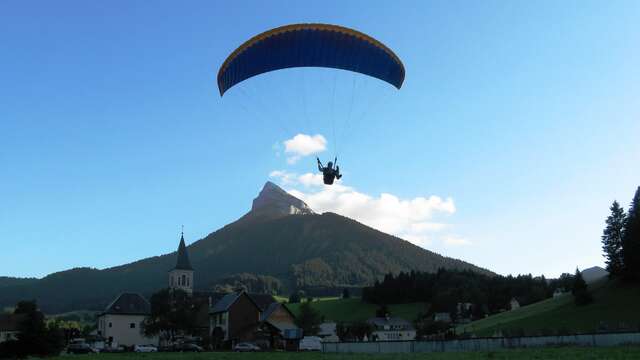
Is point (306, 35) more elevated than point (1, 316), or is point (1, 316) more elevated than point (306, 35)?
point (306, 35)

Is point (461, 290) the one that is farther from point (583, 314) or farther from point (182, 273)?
point (583, 314)

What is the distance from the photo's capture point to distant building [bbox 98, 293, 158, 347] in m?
90.2

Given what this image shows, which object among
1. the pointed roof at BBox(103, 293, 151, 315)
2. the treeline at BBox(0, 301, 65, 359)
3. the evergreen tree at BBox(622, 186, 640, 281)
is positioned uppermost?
the evergreen tree at BBox(622, 186, 640, 281)

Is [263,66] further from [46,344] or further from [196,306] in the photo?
[196,306]

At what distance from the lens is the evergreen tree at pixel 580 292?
3272 inches

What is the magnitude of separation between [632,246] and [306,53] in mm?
71551

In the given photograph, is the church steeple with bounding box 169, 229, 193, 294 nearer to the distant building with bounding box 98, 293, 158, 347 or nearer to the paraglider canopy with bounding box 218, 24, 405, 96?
the distant building with bounding box 98, 293, 158, 347

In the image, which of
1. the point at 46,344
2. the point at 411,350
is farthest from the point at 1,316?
the point at 411,350

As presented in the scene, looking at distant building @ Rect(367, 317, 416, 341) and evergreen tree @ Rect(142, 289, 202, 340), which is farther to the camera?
distant building @ Rect(367, 317, 416, 341)

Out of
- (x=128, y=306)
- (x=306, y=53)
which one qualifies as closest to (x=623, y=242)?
(x=128, y=306)

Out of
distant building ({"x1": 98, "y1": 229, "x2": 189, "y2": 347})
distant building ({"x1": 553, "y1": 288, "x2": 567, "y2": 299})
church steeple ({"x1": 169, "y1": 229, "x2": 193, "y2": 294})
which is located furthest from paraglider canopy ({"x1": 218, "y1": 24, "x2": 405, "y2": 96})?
church steeple ({"x1": 169, "y1": 229, "x2": 193, "y2": 294})

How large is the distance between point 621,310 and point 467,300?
67764mm

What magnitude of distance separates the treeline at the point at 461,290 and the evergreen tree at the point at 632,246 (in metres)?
48.0

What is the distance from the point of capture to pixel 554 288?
484 feet
